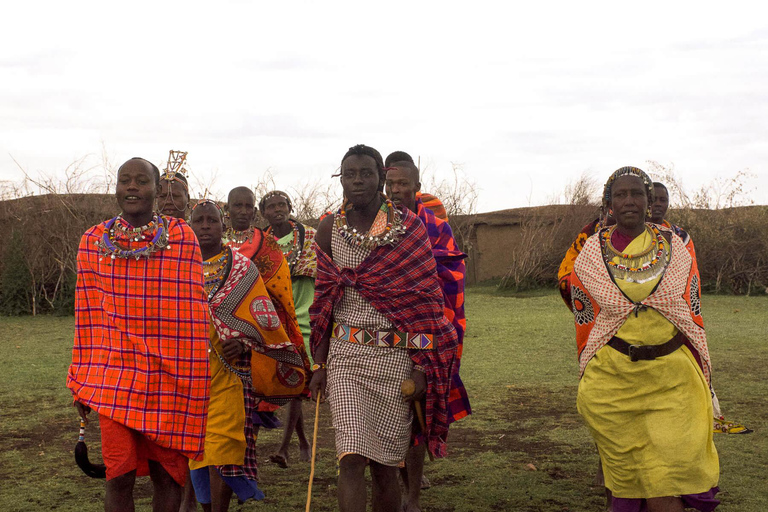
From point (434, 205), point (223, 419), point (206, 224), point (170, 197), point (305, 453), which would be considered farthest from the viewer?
point (305, 453)

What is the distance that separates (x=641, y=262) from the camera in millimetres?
4672

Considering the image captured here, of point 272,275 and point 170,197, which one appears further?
point 272,275

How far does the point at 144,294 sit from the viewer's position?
434cm

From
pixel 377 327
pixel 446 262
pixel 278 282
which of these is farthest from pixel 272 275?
pixel 377 327

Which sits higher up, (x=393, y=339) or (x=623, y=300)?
(x=623, y=300)

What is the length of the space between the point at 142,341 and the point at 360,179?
144 centimetres

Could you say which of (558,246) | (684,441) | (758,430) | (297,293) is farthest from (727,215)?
(684,441)

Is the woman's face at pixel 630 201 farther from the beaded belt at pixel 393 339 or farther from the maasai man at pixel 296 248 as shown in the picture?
the maasai man at pixel 296 248

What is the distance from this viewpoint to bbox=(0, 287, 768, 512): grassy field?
224 inches

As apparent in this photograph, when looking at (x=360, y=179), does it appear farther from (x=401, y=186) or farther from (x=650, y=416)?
(x=650, y=416)

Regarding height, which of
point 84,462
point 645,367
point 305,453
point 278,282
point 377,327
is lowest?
point 305,453

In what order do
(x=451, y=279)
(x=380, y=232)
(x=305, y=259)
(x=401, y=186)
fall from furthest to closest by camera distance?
1. (x=305, y=259)
2. (x=401, y=186)
3. (x=451, y=279)
4. (x=380, y=232)

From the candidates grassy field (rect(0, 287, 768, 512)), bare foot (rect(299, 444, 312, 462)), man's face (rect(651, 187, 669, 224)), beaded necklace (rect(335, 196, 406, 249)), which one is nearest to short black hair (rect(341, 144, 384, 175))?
beaded necklace (rect(335, 196, 406, 249))

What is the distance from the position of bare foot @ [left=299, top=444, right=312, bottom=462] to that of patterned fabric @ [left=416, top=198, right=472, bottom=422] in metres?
1.66
